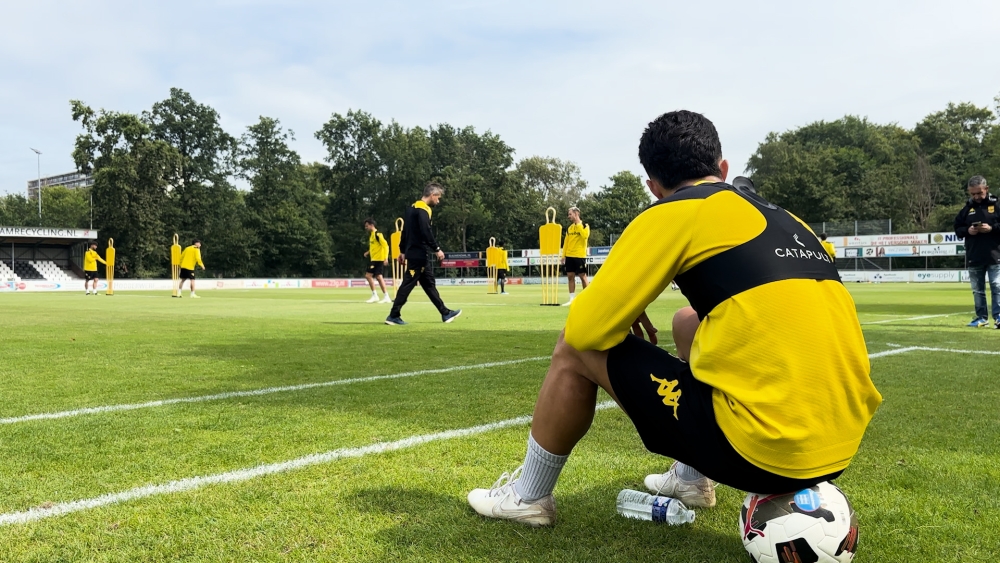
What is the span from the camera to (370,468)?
9.70 ft

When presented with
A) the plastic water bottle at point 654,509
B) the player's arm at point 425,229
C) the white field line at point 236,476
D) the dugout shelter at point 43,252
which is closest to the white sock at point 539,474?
the plastic water bottle at point 654,509

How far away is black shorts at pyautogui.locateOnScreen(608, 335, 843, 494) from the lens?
1833 mm

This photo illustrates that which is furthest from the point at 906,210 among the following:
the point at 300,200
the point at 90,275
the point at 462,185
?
the point at 90,275

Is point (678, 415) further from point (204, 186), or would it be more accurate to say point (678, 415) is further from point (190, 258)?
point (204, 186)

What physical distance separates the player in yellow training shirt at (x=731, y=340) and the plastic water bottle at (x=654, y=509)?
409 millimetres

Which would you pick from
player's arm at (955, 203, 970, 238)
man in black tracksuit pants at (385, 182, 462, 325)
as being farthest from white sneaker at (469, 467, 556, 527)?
player's arm at (955, 203, 970, 238)

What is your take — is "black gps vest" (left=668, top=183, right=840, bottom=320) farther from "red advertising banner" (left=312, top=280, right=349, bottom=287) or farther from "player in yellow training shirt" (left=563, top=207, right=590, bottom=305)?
"red advertising banner" (left=312, top=280, right=349, bottom=287)

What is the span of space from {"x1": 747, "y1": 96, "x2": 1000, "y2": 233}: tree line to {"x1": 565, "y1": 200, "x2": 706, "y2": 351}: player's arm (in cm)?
6683

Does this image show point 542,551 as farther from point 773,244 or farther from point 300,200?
point 300,200

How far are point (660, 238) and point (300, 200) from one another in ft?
229

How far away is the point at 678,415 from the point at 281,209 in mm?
66257

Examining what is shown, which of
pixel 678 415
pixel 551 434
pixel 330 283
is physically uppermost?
pixel 678 415

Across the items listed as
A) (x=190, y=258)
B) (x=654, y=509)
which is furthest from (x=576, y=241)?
(x=190, y=258)

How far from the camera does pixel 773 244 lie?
1827mm
